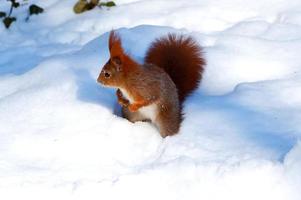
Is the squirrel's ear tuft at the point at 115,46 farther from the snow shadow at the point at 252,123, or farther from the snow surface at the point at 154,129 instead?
the snow shadow at the point at 252,123

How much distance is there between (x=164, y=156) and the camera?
2596 mm

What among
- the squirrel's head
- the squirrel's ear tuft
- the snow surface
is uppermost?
the squirrel's ear tuft

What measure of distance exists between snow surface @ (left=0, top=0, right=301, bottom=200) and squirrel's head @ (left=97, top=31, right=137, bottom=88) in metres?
0.21

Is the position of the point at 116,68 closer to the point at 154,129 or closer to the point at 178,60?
the point at 154,129

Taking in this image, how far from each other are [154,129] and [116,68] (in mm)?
379

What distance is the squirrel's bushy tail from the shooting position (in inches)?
123

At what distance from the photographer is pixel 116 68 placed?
8.91 feet

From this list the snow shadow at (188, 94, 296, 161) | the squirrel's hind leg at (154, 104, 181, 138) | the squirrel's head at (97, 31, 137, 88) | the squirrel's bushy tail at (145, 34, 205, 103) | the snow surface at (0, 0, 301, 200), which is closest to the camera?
the snow surface at (0, 0, 301, 200)

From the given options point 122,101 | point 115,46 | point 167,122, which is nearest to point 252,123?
point 167,122

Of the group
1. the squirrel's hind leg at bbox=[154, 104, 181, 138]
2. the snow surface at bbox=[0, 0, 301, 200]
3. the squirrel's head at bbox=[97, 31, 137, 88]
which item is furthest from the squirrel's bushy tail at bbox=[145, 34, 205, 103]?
the squirrel's head at bbox=[97, 31, 137, 88]

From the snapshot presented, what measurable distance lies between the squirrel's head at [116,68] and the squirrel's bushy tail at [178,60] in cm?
41

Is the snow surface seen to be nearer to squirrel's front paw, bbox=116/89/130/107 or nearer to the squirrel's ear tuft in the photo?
squirrel's front paw, bbox=116/89/130/107

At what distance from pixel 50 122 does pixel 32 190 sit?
58 cm

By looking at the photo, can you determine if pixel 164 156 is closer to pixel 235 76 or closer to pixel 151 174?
pixel 151 174
